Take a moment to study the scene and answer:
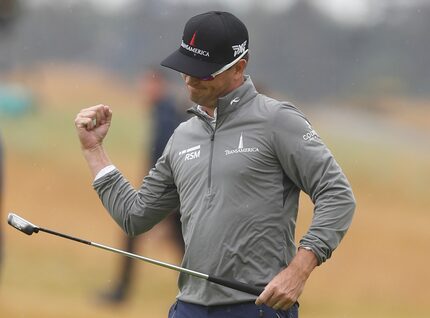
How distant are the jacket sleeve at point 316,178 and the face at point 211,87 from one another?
298 millimetres

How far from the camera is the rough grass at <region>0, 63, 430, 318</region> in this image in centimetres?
1408

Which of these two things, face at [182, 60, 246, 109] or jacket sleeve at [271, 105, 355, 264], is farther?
face at [182, 60, 246, 109]

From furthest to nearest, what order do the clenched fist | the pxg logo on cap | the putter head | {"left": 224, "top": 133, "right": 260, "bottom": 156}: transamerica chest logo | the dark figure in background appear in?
the dark figure in background → the clenched fist → the putter head → the pxg logo on cap → {"left": 224, "top": 133, "right": 260, "bottom": 156}: transamerica chest logo

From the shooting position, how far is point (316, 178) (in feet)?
17.9

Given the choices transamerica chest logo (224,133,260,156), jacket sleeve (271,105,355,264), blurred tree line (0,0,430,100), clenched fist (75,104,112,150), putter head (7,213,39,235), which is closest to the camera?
jacket sleeve (271,105,355,264)

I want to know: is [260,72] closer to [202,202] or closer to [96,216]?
[96,216]

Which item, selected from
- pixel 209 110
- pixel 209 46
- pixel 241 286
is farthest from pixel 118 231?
pixel 241 286

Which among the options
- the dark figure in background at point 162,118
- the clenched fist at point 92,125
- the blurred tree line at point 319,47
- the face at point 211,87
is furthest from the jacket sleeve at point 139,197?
the blurred tree line at point 319,47

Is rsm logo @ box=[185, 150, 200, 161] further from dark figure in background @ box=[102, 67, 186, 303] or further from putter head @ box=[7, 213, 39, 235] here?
dark figure in background @ box=[102, 67, 186, 303]

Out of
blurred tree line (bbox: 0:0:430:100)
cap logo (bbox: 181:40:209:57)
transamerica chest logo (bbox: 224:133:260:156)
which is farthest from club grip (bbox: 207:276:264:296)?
blurred tree line (bbox: 0:0:430:100)

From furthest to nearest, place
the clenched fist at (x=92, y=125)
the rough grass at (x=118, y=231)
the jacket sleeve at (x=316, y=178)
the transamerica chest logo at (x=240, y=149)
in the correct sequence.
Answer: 1. the rough grass at (x=118, y=231)
2. the clenched fist at (x=92, y=125)
3. the transamerica chest logo at (x=240, y=149)
4. the jacket sleeve at (x=316, y=178)

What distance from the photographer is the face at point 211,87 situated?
5.66 meters

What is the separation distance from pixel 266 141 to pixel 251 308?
0.70 m

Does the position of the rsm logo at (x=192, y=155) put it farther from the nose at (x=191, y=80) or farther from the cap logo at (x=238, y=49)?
the cap logo at (x=238, y=49)
